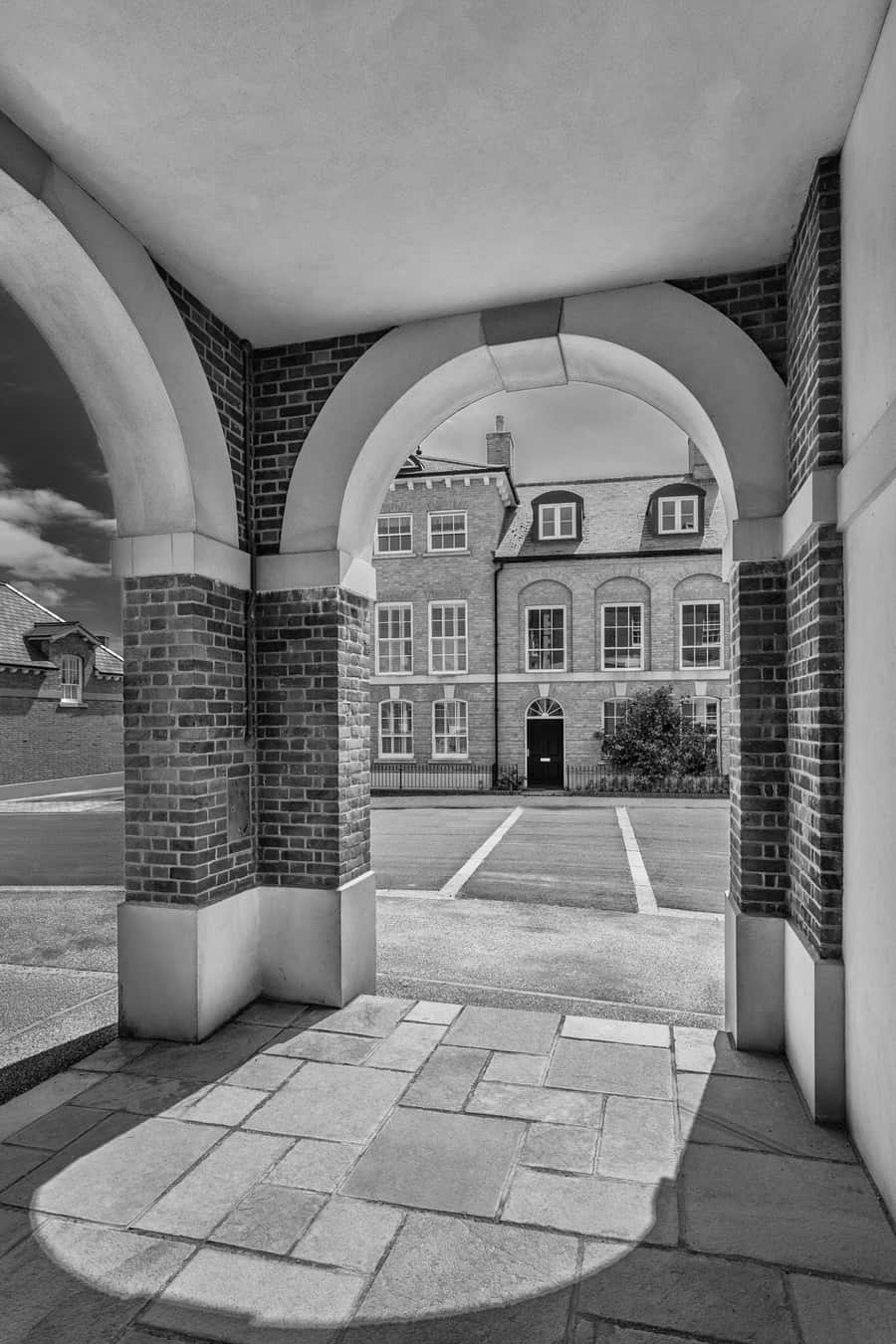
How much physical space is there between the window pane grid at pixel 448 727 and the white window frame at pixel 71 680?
43.2 feet

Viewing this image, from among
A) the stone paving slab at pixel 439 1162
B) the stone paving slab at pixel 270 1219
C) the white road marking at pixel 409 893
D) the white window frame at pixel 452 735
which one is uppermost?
the white window frame at pixel 452 735

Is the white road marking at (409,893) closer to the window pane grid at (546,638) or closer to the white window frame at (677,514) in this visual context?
the window pane grid at (546,638)

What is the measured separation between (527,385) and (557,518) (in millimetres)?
19057

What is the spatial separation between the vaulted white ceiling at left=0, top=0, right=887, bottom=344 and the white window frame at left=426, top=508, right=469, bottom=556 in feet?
63.6

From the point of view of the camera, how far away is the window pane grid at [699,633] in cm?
2272

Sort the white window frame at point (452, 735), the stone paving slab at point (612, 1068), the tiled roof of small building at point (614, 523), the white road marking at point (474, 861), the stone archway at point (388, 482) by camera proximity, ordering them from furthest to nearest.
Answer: the white window frame at point (452, 735)
the tiled roof of small building at point (614, 523)
the white road marking at point (474, 861)
the stone archway at point (388, 482)
the stone paving slab at point (612, 1068)

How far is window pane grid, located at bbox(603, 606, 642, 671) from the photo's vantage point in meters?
23.1

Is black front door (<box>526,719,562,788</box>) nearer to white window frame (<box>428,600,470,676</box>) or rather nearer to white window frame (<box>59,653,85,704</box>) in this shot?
white window frame (<box>428,600,470,676</box>)

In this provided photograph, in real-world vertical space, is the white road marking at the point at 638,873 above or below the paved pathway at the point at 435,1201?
below

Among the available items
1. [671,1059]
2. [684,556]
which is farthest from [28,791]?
[671,1059]

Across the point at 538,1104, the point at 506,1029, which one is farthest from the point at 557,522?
the point at 538,1104

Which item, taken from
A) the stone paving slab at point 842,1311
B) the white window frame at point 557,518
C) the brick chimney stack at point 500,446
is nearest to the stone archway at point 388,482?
the stone paving slab at point 842,1311

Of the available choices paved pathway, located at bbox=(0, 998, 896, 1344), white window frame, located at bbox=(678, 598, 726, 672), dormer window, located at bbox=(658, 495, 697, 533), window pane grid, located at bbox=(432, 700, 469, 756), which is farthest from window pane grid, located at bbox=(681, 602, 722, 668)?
paved pathway, located at bbox=(0, 998, 896, 1344)

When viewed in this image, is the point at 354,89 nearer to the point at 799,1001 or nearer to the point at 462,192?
the point at 462,192
